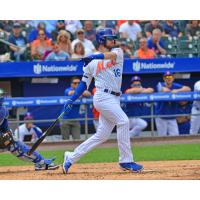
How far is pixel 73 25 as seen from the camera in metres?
14.9

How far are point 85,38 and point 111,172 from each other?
6702mm

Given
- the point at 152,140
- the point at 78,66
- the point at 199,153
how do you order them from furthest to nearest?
1. the point at 78,66
2. the point at 152,140
3. the point at 199,153

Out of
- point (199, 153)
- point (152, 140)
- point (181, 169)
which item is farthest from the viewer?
point (152, 140)

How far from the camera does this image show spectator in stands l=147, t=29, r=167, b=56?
14.8 metres

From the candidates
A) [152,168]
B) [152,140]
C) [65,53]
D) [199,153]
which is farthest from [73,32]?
[152,168]

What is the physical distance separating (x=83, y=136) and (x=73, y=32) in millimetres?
2616

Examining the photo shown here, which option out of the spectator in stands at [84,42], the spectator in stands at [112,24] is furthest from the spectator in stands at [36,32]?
the spectator in stands at [112,24]

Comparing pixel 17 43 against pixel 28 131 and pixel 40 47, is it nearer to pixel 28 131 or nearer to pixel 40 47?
pixel 40 47

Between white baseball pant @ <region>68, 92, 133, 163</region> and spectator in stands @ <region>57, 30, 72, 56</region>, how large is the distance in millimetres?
6003

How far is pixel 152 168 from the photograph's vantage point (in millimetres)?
8797

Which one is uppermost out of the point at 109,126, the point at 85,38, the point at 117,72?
the point at 85,38

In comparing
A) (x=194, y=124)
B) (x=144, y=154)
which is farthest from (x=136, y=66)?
(x=144, y=154)

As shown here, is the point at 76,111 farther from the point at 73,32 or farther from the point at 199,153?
the point at 199,153

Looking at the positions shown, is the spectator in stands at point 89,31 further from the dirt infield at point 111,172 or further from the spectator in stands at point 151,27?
the dirt infield at point 111,172
